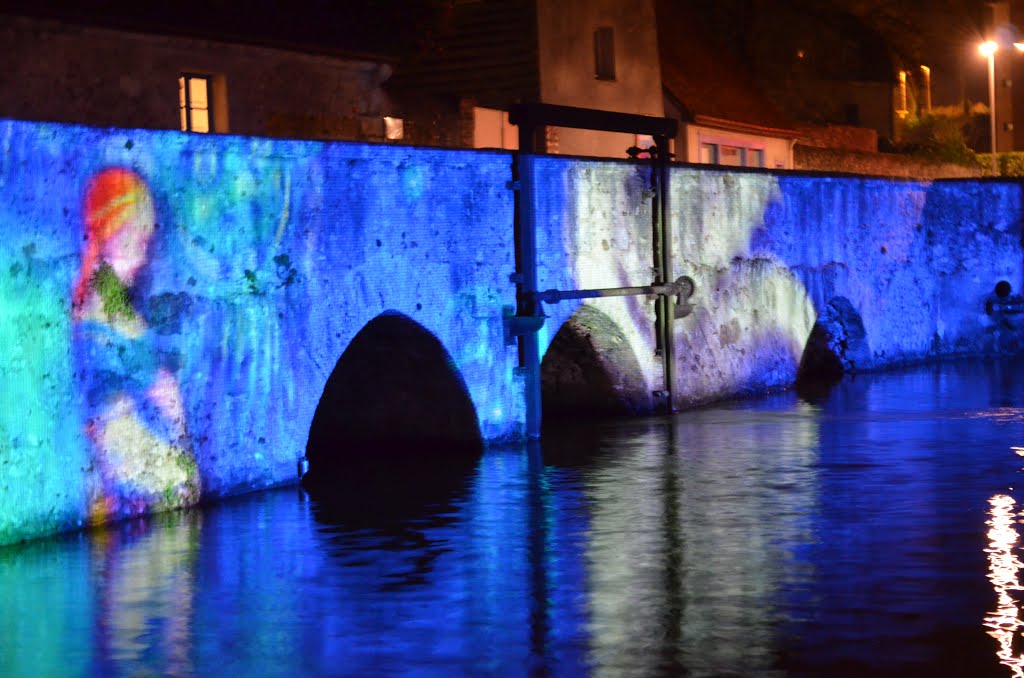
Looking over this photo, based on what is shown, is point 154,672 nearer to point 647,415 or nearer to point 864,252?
point 647,415

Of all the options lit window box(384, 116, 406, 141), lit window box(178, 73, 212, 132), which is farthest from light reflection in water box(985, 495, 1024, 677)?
lit window box(384, 116, 406, 141)

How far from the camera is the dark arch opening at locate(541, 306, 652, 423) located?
679 inches

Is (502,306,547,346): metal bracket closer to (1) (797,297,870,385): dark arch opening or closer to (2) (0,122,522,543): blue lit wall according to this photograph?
(2) (0,122,522,543): blue lit wall

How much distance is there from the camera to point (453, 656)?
7.30m

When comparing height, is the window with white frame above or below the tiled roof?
below

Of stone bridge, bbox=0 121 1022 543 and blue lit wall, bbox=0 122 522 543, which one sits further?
stone bridge, bbox=0 121 1022 543

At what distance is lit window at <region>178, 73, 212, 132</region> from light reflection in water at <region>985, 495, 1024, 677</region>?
1743 centimetres

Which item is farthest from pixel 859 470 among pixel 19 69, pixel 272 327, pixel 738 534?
pixel 19 69

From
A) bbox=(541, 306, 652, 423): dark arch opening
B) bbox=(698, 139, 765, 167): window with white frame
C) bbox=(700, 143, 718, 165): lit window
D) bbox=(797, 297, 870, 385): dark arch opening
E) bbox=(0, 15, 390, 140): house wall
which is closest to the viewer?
bbox=(541, 306, 652, 423): dark arch opening

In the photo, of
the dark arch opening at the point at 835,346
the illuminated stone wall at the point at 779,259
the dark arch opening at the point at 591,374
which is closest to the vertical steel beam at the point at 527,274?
the illuminated stone wall at the point at 779,259

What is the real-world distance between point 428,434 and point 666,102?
87.2 ft

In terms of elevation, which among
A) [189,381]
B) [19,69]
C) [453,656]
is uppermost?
[19,69]

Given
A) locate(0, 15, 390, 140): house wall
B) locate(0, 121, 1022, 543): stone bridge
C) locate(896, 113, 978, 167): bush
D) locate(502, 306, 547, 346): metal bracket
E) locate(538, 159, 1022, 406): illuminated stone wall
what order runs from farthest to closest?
1. locate(896, 113, 978, 167): bush
2. locate(0, 15, 390, 140): house wall
3. locate(538, 159, 1022, 406): illuminated stone wall
4. locate(502, 306, 547, 346): metal bracket
5. locate(0, 121, 1022, 543): stone bridge

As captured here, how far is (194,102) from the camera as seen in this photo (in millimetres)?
26672
